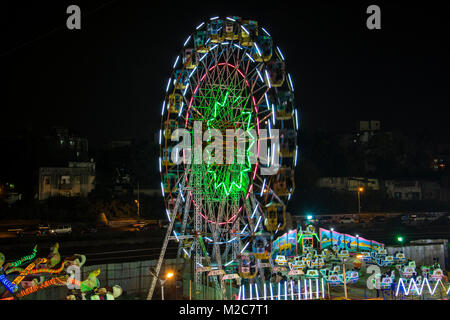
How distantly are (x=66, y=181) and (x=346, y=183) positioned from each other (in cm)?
3113

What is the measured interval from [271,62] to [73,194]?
3035 cm

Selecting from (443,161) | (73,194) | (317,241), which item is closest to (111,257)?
(317,241)

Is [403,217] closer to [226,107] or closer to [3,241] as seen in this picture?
[226,107]

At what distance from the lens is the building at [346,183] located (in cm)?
5412

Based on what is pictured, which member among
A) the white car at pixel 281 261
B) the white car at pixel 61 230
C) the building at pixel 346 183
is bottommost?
the white car at pixel 61 230

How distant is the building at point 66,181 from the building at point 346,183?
85.9 feet

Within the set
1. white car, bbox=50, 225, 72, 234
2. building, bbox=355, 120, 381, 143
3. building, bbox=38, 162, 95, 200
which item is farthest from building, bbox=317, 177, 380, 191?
white car, bbox=50, 225, 72, 234

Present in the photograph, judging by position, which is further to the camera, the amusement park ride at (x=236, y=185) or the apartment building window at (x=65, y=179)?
the apartment building window at (x=65, y=179)

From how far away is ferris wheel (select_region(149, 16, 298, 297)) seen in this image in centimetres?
1814

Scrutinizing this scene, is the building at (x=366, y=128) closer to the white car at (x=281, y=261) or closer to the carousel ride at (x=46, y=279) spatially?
the white car at (x=281, y=261)

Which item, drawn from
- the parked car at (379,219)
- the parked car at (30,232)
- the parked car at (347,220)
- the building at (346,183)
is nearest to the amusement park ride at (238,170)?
the parked car at (30,232)

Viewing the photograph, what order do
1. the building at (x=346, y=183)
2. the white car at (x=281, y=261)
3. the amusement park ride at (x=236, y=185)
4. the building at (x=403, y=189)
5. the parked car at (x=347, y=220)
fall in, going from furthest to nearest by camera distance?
the building at (x=403, y=189), the building at (x=346, y=183), the parked car at (x=347, y=220), the white car at (x=281, y=261), the amusement park ride at (x=236, y=185)

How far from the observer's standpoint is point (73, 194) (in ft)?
144

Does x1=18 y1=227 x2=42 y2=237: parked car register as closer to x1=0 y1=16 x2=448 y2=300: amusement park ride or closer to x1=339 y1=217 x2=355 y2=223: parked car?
x1=0 y1=16 x2=448 y2=300: amusement park ride
